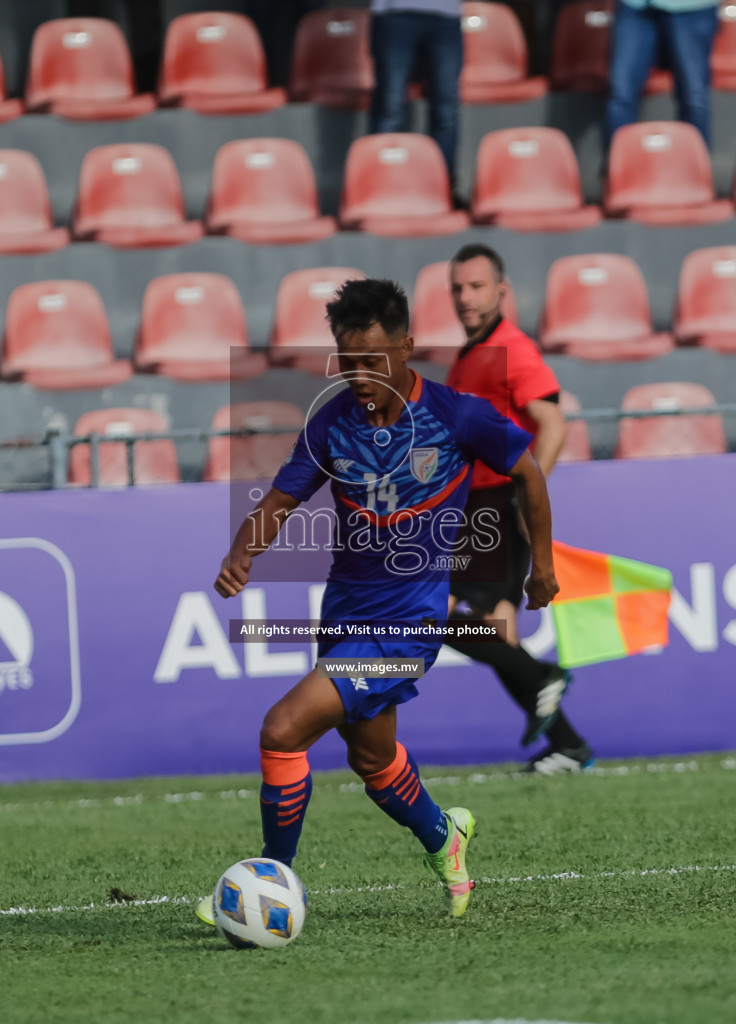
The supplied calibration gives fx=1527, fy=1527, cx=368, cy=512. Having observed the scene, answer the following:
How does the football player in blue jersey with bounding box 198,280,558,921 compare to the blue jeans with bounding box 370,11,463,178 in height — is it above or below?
below

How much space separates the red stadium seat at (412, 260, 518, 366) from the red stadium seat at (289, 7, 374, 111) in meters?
2.06

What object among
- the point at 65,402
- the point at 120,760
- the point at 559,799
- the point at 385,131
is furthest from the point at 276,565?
the point at 385,131

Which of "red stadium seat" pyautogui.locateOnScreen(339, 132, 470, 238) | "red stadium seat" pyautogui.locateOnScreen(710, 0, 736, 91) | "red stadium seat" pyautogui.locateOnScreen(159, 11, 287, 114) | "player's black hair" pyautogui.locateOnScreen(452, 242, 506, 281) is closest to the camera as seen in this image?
"player's black hair" pyautogui.locateOnScreen(452, 242, 506, 281)

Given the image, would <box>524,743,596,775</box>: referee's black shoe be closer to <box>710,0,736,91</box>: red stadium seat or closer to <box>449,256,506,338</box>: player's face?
<box>449,256,506,338</box>: player's face

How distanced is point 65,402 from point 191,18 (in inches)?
145

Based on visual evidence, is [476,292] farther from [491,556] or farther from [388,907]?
[388,907]

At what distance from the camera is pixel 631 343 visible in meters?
10.1

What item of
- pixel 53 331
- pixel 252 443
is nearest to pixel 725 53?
pixel 53 331

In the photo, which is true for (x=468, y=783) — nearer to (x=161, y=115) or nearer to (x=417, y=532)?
(x=417, y=532)

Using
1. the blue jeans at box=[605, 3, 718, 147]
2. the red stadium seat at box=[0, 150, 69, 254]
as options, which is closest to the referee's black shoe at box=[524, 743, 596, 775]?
the red stadium seat at box=[0, 150, 69, 254]

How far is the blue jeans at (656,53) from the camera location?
10.8m

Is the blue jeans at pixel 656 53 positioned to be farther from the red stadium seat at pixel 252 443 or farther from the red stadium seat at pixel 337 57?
the red stadium seat at pixel 252 443

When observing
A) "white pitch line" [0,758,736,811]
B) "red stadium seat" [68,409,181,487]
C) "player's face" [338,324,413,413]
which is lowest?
"white pitch line" [0,758,736,811]

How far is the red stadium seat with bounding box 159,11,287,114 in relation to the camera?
447 inches
